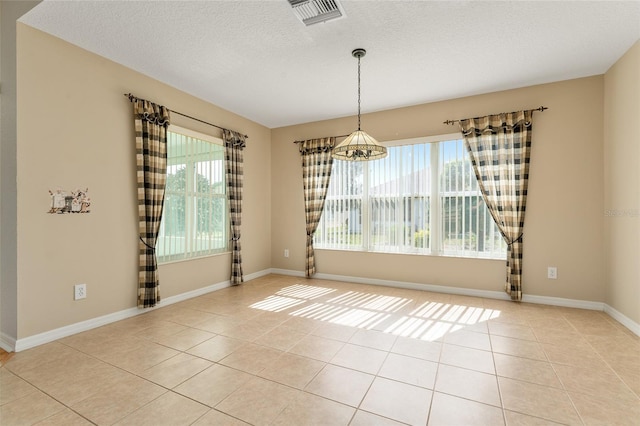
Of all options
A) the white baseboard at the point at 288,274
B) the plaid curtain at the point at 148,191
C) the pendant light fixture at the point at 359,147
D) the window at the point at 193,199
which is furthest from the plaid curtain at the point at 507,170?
the plaid curtain at the point at 148,191

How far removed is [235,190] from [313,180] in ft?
4.32

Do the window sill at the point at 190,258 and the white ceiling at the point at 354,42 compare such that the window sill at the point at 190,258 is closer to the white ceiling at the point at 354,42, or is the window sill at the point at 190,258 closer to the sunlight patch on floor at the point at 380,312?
the sunlight patch on floor at the point at 380,312

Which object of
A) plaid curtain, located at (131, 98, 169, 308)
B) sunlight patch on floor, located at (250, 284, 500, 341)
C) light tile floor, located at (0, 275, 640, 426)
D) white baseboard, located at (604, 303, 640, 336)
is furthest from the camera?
plaid curtain, located at (131, 98, 169, 308)

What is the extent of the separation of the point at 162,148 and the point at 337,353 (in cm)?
297

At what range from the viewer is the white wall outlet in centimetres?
279

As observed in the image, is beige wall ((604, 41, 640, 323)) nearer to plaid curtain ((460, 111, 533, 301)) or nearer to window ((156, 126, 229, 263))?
plaid curtain ((460, 111, 533, 301))

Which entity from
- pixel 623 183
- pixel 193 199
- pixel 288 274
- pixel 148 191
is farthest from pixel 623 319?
pixel 148 191

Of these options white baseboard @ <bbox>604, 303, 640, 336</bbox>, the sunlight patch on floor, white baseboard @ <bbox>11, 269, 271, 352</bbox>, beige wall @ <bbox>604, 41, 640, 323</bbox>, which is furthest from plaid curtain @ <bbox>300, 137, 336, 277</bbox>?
white baseboard @ <bbox>604, 303, 640, 336</bbox>

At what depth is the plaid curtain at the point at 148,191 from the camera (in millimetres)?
3254

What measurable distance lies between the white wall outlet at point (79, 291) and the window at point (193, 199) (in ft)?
2.67

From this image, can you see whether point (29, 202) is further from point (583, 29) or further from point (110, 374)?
point (583, 29)

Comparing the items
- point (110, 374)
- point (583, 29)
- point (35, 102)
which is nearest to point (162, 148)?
point (35, 102)

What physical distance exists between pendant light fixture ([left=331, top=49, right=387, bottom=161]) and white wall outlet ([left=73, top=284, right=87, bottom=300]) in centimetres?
280

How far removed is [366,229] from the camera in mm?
4707
